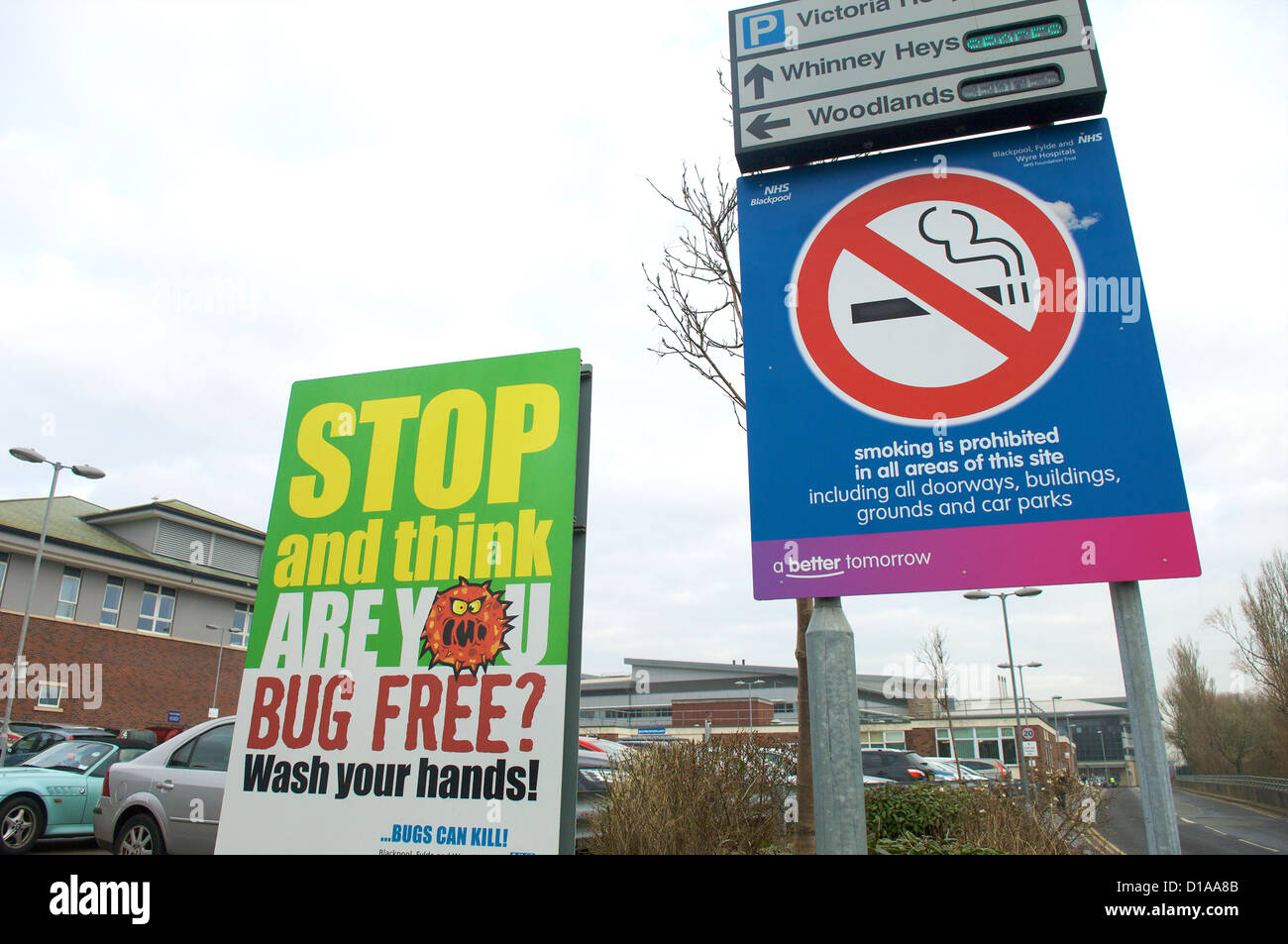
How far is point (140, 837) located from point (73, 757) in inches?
213

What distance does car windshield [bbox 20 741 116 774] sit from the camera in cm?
1112

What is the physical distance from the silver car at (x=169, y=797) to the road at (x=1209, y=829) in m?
11.7

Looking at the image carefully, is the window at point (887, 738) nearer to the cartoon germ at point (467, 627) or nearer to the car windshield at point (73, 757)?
the car windshield at point (73, 757)

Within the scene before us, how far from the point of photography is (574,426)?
3.63 m

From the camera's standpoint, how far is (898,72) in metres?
2.54

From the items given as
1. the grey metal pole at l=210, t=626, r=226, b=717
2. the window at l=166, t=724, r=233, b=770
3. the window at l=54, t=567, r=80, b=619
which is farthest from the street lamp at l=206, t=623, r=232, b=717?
the window at l=166, t=724, r=233, b=770

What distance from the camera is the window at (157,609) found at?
32438 millimetres

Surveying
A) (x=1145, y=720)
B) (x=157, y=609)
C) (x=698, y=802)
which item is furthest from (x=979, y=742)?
(x=1145, y=720)

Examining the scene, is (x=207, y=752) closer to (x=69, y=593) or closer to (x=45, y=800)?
(x=45, y=800)

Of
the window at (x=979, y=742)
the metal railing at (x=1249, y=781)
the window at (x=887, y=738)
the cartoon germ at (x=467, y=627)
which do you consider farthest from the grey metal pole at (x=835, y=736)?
the window at (x=979, y=742)

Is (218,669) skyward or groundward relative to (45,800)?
skyward

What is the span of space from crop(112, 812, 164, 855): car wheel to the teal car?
2.86 meters
